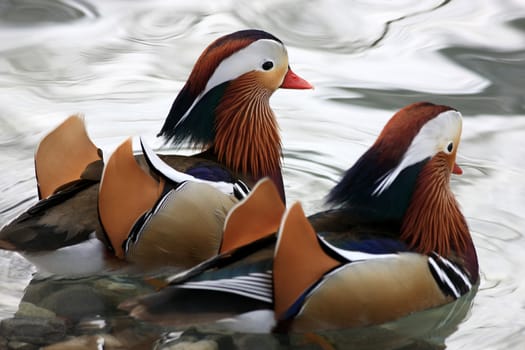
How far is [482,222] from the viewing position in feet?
15.6

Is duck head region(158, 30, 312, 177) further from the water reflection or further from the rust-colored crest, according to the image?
the water reflection

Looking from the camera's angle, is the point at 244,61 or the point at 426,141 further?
the point at 244,61

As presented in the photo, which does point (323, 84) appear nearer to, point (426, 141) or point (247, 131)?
point (247, 131)

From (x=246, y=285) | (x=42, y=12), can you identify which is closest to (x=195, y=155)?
(x=246, y=285)

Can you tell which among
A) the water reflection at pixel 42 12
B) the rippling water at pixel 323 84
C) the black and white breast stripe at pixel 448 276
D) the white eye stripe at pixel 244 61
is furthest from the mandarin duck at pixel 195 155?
the water reflection at pixel 42 12

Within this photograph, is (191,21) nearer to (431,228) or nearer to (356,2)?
(356,2)

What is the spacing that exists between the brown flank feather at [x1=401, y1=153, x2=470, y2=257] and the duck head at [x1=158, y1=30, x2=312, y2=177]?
2.49 ft

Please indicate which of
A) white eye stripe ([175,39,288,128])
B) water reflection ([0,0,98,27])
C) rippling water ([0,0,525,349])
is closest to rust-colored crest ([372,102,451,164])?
rippling water ([0,0,525,349])

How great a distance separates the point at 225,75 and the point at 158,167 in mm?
635

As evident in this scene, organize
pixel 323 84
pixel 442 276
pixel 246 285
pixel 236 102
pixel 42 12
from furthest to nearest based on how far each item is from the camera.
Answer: pixel 42 12 < pixel 323 84 < pixel 236 102 < pixel 442 276 < pixel 246 285

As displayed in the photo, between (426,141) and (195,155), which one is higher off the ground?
(426,141)

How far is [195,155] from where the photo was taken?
4570 millimetres

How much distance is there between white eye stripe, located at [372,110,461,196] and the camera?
400 centimetres

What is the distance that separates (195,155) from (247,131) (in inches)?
→ 9.8
